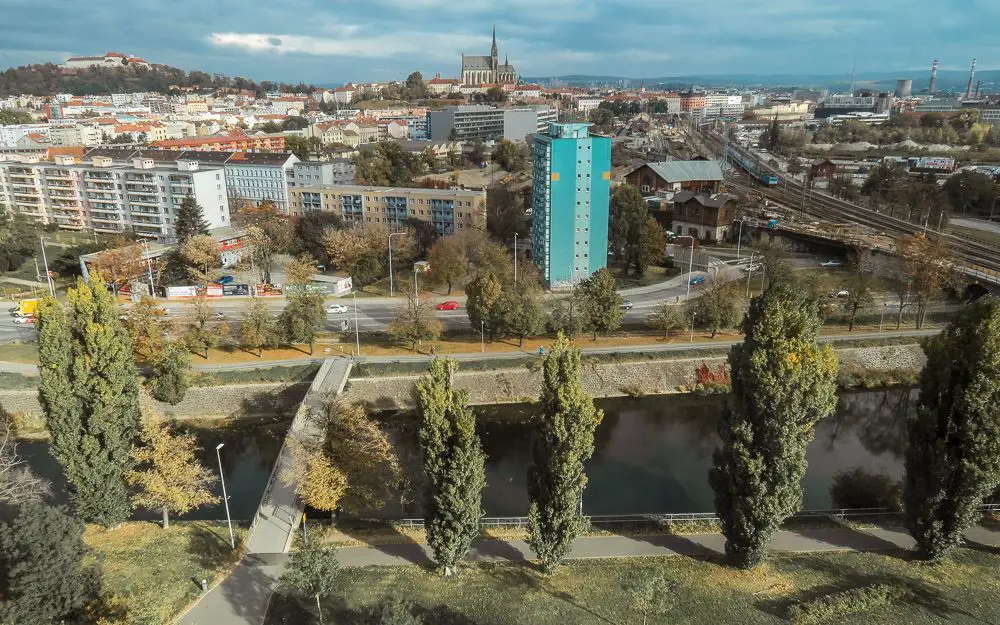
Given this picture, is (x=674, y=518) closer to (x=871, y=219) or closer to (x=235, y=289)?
(x=235, y=289)

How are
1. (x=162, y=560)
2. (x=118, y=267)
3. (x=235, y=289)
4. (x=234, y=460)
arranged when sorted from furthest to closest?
(x=235, y=289) < (x=118, y=267) < (x=234, y=460) < (x=162, y=560)

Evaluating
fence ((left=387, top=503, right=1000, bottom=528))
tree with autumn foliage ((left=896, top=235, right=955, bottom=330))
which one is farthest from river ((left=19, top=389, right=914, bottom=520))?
tree with autumn foliage ((left=896, top=235, right=955, bottom=330))

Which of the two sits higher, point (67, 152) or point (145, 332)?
point (67, 152)

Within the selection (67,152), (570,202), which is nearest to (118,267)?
(570,202)

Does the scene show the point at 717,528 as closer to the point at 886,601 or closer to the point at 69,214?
the point at 886,601

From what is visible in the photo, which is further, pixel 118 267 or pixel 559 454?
pixel 118 267

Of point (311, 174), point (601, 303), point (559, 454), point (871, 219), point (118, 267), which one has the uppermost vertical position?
point (311, 174)

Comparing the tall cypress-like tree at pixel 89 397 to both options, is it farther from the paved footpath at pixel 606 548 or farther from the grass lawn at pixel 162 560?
the paved footpath at pixel 606 548
